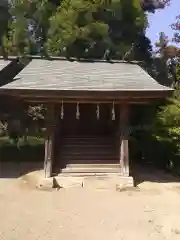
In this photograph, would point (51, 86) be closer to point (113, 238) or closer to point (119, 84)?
point (119, 84)

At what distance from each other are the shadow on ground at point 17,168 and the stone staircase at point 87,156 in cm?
138

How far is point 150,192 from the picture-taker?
9391 millimetres

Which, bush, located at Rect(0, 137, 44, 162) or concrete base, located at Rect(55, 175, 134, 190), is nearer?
concrete base, located at Rect(55, 175, 134, 190)

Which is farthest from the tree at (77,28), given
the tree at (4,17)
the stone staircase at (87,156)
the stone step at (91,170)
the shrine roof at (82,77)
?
the stone step at (91,170)

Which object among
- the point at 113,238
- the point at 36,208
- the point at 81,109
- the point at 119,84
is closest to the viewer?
the point at 113,238

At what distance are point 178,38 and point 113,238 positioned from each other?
11.4m

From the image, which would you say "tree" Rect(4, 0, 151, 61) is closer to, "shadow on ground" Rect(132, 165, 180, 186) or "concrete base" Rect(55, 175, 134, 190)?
"shadow on ground" Rect(132, 165, 180, 186)

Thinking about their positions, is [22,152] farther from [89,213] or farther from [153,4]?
[153,4]

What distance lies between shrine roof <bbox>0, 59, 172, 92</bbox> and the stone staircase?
2.75 m

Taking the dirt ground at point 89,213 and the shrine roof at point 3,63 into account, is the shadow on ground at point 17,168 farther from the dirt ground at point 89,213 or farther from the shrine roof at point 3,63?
the shrine roof at point 3,63

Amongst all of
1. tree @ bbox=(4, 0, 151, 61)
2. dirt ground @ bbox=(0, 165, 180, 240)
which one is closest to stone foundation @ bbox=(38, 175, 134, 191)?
dirt ground @ bbox=(0, 165, 180, 240)

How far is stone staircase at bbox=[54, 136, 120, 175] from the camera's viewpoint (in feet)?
35.0

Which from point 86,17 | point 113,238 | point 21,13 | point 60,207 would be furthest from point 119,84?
point 21,13

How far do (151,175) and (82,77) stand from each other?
4294 mm
